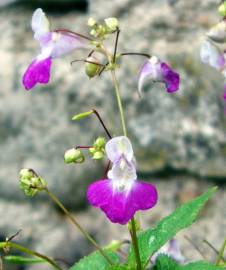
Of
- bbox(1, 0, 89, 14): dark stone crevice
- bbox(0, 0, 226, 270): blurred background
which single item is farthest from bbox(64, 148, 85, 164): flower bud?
bbox(1, 0, 89, 14): dark stone crevice

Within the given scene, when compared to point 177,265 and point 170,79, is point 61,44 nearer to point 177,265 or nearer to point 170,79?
point 170,79

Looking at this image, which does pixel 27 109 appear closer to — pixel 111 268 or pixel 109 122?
pixel 109 122

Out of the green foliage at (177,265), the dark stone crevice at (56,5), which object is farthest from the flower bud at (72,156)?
the dark stone crevice at (56,5)

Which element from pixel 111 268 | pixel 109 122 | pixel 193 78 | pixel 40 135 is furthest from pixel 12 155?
pixel 111 268

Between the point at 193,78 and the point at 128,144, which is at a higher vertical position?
the point at 128,144

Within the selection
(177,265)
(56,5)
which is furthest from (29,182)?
(56,5)

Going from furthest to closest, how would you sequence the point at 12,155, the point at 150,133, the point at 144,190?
the point at 12,155 → the point at 150,133 → the point at 144,190
